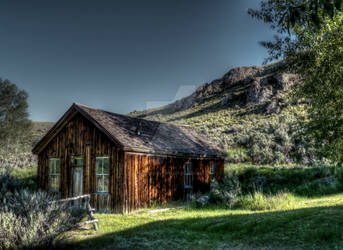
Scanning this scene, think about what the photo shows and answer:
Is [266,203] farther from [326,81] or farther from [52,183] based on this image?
[52,183]

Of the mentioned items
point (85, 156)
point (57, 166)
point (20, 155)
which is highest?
point (20, 155)

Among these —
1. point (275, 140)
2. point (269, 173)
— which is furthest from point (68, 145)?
point (275, 140)

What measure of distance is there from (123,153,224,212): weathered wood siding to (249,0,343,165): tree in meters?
7.20

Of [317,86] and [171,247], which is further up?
[317,86]

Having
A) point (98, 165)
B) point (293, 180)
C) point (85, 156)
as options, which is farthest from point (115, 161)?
point (293, 180)

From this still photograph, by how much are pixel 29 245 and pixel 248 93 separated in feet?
174

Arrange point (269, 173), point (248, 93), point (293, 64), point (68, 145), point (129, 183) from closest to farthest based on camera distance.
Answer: point (293, 64), point (129, 183), point (68, 145), point (269, 173), point (248, 93)

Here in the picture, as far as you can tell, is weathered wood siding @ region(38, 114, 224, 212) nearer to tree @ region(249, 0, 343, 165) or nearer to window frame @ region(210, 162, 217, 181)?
window frame @ region(210, 162, 217, 181)

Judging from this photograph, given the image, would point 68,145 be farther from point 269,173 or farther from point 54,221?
point 269,173

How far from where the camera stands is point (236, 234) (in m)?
8.41

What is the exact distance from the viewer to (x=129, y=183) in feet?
44.5

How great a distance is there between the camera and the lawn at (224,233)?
23.3ft

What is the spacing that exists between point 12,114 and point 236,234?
42.9m

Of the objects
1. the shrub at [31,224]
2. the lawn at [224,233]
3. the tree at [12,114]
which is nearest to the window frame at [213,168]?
the lawn at [224,233]
